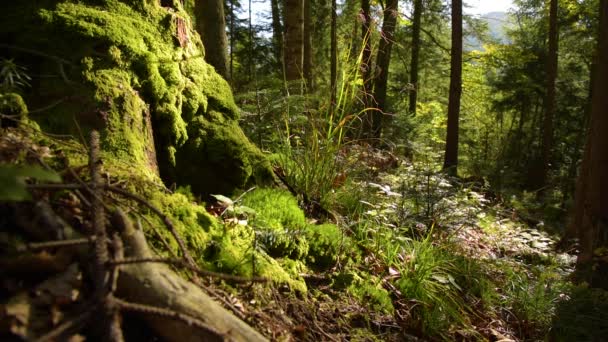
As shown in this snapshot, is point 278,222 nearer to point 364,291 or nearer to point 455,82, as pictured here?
point 364,291

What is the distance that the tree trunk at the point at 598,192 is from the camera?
146 inches

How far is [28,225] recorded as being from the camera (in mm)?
964

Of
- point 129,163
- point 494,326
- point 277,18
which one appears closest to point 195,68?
point 129,163

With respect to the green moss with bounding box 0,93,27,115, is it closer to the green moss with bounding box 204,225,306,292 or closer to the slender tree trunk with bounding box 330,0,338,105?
the green moss with bounding box 204,225,306,292

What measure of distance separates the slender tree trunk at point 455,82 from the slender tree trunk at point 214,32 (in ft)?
22.9

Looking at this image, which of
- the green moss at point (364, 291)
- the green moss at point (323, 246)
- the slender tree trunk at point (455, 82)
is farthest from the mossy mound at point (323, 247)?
the slender tree trunk at point (455, 82)

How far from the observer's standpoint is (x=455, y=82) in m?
9.54

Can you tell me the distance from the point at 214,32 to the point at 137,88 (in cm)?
204

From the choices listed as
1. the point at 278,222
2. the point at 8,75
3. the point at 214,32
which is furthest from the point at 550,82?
the point at 8,75

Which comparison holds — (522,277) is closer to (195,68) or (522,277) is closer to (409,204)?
(409,204)

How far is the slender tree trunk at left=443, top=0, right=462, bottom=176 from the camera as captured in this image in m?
9.29

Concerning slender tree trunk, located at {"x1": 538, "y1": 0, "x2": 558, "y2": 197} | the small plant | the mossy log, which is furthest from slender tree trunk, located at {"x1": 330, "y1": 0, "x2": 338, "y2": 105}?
slender tree trunk, located at {"x1": 538, "y1": 0, "x2": 558, "y2": 197}

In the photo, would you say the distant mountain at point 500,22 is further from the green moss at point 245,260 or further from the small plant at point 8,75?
the small plant at point 8,75

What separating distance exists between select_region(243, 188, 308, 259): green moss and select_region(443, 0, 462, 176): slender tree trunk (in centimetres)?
769
